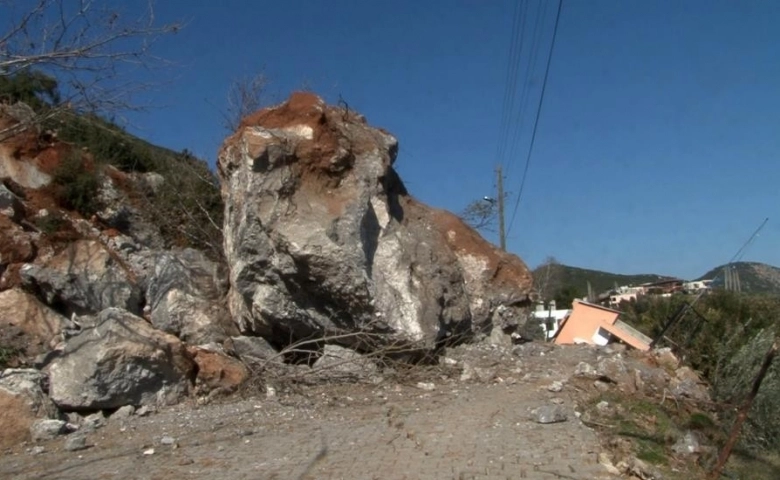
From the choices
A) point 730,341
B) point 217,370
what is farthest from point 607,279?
point 217,370

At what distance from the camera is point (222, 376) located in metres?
9.52

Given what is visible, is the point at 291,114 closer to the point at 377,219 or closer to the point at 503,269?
the point at 377,219

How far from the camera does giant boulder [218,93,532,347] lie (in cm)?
1041

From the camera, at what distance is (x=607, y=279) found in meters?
51.8

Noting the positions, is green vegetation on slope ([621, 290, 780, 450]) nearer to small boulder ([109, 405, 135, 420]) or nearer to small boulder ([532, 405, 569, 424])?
small boulder ([532, 405, 569, 424])

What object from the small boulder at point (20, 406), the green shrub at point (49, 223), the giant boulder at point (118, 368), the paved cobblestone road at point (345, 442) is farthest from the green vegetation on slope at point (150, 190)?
the paved cobblestone road at point (345, 442)

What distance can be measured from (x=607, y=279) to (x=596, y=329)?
37084 mm

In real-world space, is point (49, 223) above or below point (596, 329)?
above

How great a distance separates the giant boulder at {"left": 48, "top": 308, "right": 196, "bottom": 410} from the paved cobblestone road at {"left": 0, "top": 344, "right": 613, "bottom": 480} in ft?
1.34

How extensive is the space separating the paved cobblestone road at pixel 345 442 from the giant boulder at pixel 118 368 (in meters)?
0.41

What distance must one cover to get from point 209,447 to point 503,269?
21.6ft

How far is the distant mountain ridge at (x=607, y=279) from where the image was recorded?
1554 cm

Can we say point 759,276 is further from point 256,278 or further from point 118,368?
point 118,368

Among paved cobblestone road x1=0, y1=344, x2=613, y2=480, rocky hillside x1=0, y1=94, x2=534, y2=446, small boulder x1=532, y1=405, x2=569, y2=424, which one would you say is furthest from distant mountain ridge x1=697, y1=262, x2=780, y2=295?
small boulder x1=532, y1=405, x2=569, y2=424
